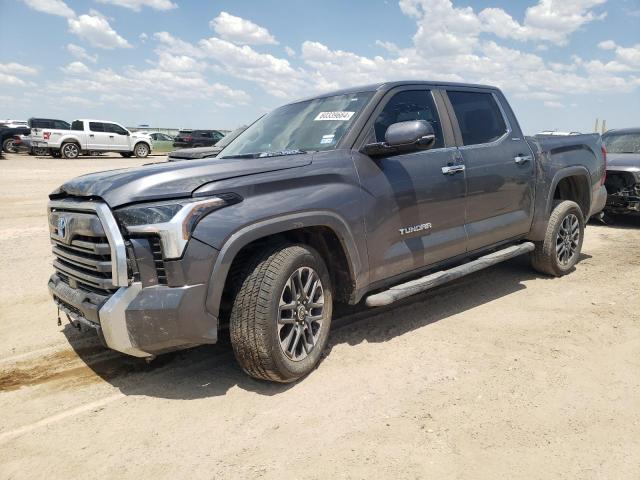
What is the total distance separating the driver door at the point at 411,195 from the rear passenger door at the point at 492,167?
173 mm

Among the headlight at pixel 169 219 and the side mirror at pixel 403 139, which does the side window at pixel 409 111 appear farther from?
the headlight at pixel 169 219

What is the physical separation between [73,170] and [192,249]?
16559 millimetres

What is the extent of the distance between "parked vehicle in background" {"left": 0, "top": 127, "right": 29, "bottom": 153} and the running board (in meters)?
27.0

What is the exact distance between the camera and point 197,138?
32000 mm

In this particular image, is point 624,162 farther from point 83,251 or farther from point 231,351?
point 83,251

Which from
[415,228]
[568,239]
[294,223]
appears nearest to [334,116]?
[415,228]

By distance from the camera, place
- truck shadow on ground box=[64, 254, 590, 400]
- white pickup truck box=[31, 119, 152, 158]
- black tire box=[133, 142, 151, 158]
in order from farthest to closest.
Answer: black tire box=[133, 142, 151, 158]
white pickup truck box=[31, 119, 152, 158]
truck shadow on ground box=[64, 254, 590, 400]

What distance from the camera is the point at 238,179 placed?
2.98 meters

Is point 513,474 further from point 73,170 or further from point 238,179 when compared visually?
point 73,170

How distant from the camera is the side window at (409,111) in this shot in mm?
3859

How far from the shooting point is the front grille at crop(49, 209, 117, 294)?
285 cm

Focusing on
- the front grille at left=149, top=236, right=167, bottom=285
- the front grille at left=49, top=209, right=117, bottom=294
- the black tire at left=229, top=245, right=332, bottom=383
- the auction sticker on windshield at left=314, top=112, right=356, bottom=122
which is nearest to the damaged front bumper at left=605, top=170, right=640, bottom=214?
the auction sticker on windshield at left=314, top=112, right=356, bottom=122

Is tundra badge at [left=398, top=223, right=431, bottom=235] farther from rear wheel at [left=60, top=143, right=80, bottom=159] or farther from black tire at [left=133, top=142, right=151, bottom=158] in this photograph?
black tire at [left=133, top=142, right=151, bottom=158]

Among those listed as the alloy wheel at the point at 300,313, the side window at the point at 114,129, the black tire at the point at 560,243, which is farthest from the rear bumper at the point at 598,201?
the side window at the point at 114,129
